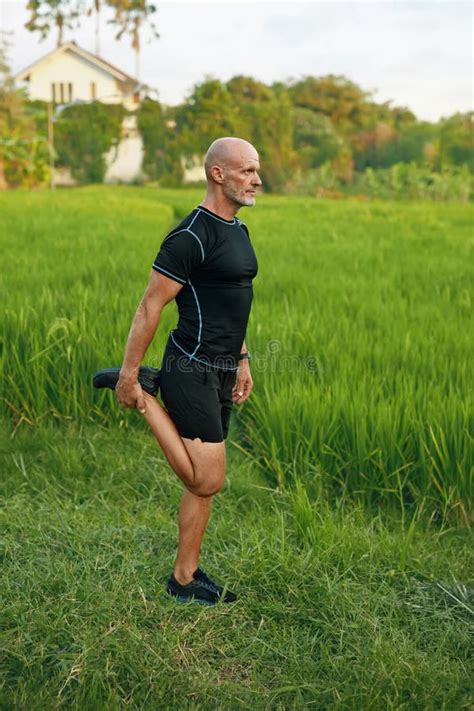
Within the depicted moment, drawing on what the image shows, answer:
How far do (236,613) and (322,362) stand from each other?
1.96m

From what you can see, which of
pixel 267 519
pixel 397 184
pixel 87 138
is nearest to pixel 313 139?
pixel 87 138

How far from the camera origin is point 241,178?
2061 millimetres

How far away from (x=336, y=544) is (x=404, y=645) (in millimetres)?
448

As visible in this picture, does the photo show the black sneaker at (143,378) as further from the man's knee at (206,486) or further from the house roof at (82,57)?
the house roof at (82,57)

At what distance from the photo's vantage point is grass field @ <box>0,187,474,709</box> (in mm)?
2086

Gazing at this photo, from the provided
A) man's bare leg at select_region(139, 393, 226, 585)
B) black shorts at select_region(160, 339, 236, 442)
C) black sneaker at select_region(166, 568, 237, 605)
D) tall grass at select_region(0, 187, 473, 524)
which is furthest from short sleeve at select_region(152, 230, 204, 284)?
tall grass at select_region(0, 187, 473, 524)

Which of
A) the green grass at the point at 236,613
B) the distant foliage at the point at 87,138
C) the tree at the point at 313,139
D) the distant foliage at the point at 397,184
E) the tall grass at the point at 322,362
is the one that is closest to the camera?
the green grass at the point at 236,613

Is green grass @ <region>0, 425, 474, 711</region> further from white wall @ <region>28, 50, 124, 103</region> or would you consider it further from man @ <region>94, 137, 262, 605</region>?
white wall @ <region>28, 50, 124, 103</region>

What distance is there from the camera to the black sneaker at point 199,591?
2.34 m

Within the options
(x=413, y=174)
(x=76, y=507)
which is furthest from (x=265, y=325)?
(x=413, y=174)

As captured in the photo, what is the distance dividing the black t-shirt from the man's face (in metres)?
0.08

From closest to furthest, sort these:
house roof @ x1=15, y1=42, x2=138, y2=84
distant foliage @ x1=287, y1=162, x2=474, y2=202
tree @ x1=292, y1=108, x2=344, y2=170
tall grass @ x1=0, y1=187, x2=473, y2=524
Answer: tall grass @ x1=0, y1=187, x2=473, y2=524 < distant foliage @ x1=287, y1=162, x2=474, y2=202 < tree @ x1=292, y1=108, x2=344, y2=170 < house roof @ x1=15, y1=42, x2=138, y2=84

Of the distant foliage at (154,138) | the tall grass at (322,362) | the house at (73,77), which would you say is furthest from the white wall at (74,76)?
the tall grass at (322,362)

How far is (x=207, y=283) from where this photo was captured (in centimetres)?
212
